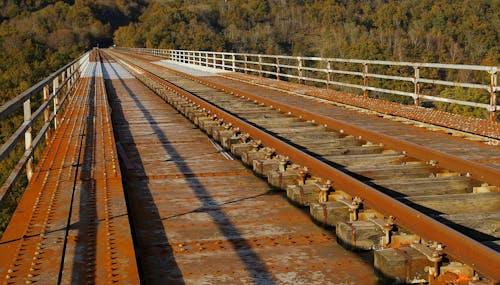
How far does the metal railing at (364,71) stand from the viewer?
44.5ft

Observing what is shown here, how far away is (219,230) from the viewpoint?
6707 millimetres

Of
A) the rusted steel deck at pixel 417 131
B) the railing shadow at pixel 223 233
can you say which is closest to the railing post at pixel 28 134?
the railing shadow at pixel 223 233

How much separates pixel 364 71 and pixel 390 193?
12495 mm

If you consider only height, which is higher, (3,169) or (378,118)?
(378,118)

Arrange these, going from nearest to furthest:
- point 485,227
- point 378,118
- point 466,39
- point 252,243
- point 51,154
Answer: point 485,227 < point 252,243 < point 51,154 < point 378,118 < point 466,39

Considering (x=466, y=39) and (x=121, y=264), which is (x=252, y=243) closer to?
(x=121, y=264)

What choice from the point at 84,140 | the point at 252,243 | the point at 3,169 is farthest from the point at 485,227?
the point at 3,169

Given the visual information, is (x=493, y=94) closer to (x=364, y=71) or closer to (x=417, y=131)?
(x=417, y=131)

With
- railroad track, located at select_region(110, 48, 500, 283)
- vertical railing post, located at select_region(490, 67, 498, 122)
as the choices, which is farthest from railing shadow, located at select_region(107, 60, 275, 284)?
vertical railing post, located at select_region(490, 67, 498, 122)

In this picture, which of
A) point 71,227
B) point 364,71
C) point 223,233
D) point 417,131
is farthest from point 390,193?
point 364,71

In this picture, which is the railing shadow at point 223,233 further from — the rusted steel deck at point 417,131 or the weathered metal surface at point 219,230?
the rusted steel deck at point 417,131

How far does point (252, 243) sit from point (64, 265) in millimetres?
1887

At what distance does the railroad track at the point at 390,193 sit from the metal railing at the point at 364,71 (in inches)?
123

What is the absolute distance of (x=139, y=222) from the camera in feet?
23.0
